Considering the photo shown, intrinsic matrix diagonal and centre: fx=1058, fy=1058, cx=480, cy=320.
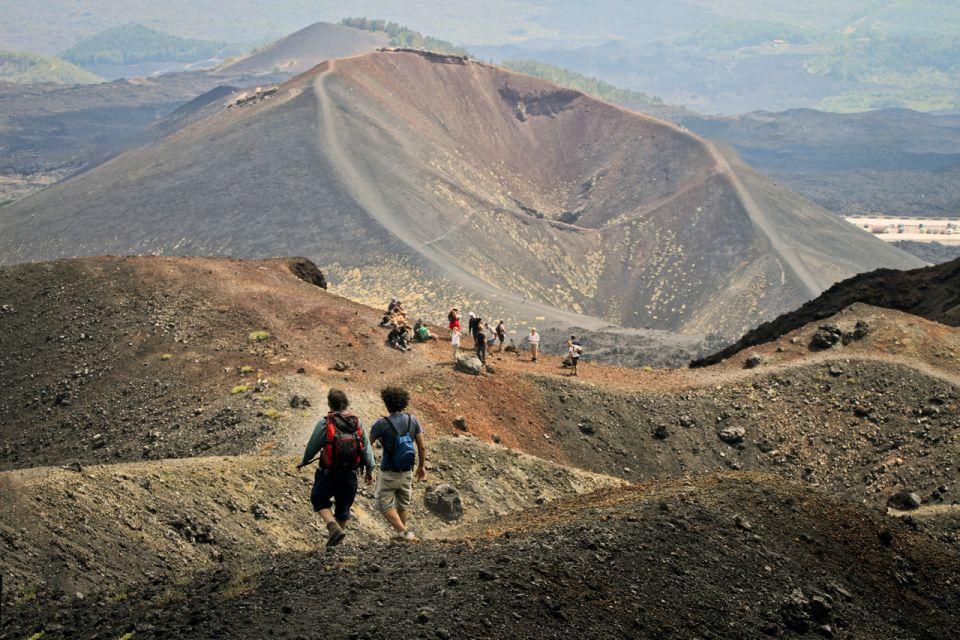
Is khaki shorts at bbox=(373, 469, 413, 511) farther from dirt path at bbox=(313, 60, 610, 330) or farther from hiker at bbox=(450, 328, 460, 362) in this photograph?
dirt path at bbox=(313, 60, 610, 330)

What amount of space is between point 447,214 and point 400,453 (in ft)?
235

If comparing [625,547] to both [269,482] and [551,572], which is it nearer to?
[551,572]

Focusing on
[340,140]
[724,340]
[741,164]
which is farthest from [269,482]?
[741,164]

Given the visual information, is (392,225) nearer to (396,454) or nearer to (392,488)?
(392,488)

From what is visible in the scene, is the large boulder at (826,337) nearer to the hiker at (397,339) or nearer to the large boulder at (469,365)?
the large boulder at (469,365)

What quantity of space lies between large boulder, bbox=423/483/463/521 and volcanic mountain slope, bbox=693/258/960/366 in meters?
18.5

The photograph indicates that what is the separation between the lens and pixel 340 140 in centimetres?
8919

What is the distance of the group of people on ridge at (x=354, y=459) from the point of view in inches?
510

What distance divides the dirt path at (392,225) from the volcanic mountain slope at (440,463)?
29.7 m

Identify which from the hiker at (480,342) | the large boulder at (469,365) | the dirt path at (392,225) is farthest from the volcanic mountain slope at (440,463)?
the dirt path at (392,225)

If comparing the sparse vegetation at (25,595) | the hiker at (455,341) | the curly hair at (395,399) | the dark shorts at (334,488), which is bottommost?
the hiker at (455,341)

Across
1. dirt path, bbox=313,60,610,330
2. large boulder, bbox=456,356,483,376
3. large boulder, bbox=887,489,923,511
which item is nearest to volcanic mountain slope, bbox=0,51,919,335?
dirt path, bbox=313,60,610,330

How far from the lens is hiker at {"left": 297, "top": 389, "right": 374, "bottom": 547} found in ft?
42.4

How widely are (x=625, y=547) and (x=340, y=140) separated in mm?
79895
